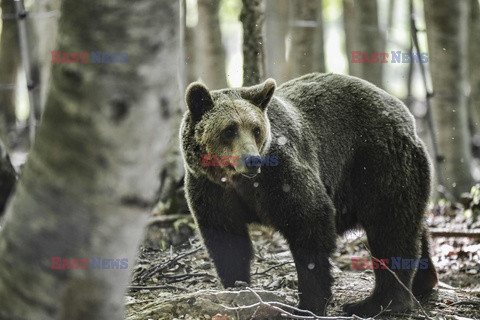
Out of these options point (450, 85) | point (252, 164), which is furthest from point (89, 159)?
point (450, 85)

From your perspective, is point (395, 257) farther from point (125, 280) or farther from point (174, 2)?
point (174, 2)

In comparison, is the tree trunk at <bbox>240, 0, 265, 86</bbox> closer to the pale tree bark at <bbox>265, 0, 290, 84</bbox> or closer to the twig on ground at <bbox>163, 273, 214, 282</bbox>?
the twig on ground at <bbox>163, 273, 214, 282</bbox>

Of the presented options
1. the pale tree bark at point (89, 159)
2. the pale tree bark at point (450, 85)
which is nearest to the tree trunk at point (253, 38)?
the pale tree bark at point (450, 85)

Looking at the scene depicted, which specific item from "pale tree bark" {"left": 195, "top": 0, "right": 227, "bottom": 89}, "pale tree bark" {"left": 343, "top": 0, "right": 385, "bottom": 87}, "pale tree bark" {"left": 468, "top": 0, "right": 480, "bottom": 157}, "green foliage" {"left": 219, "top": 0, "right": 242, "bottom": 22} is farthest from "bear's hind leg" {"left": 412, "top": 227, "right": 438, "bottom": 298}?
"green foliage" {"left": 219, "top": 0, "right": 242, "bottom": 22}

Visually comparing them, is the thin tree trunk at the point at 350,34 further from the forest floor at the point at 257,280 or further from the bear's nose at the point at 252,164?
the bear's nose at the point at 252,164

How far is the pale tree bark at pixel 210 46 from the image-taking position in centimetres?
1418

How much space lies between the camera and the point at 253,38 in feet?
25.6

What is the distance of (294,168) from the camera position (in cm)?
540

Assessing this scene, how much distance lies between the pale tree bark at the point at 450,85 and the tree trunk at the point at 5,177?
731cm

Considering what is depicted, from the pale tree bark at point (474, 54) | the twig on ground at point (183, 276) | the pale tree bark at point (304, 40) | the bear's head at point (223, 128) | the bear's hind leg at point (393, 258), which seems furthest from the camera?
the pale tree bark at point (474, 54)

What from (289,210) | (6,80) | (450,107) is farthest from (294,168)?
(6,80)

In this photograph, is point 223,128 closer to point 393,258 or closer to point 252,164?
point 252,164

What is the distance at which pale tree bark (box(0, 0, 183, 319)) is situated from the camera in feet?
8.34

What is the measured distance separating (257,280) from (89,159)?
419 cm
